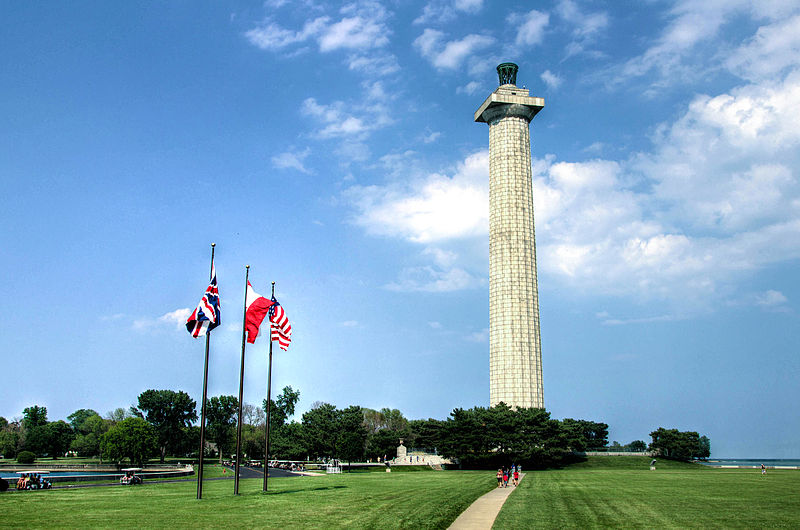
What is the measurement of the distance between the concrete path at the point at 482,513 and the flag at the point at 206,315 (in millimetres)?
14972

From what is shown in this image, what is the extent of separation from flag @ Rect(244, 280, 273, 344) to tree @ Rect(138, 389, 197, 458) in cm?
9051

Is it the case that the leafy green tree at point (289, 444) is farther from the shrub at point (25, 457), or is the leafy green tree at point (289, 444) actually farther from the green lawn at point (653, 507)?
the green lawn at point (653, 507)

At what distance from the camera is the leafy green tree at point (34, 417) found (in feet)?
422

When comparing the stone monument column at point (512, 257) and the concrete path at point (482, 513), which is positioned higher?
the stone monument column at point (512, 257)

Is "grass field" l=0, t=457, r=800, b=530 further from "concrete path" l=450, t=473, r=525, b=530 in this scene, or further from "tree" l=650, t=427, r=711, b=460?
"tree" l=650, t=427, r=711, b=460

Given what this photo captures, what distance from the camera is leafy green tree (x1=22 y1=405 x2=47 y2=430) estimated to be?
422ft

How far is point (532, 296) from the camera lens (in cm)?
9881

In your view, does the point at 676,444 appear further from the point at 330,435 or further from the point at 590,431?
the point at 330,435

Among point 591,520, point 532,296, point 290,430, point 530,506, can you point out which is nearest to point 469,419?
point 532,296

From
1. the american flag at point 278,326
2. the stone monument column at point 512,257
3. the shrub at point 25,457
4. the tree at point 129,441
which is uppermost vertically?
the stone monument column at point 512,257

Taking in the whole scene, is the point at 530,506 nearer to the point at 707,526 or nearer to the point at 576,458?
the point at 707,526

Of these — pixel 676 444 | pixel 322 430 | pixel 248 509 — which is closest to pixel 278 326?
pixel 248 509

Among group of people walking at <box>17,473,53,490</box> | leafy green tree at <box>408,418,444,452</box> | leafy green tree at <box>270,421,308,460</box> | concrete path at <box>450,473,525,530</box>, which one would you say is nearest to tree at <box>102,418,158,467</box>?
leafy green tree at <box>270,421,308,460</box>

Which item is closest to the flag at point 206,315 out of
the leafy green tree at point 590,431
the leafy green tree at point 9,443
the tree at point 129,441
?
the tree at point 129,441
